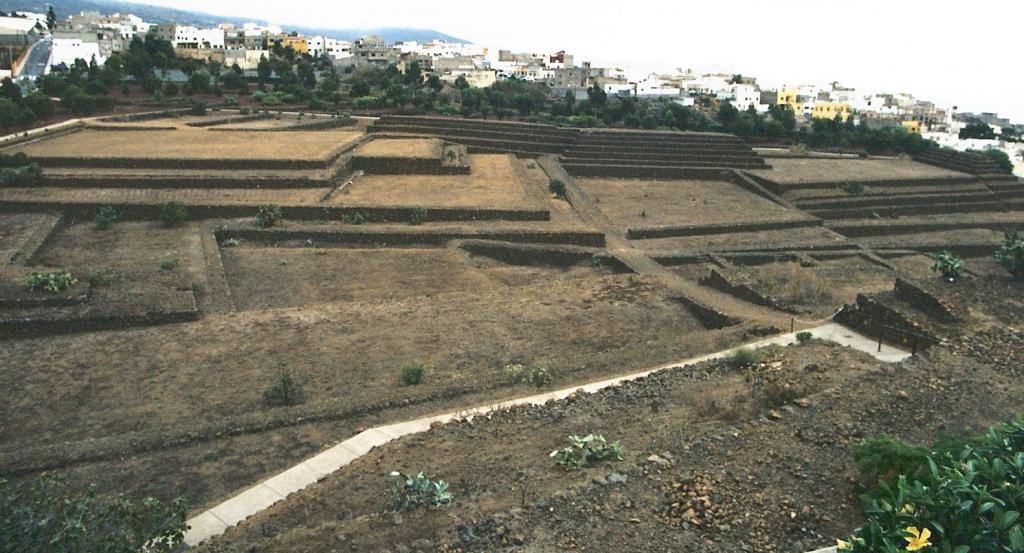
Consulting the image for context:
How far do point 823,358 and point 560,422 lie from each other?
3908 millimetres

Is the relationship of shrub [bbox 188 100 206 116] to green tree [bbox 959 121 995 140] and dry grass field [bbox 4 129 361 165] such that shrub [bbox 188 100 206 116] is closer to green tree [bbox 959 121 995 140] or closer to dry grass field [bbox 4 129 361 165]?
dry grass field [bbox 4 129 361 165]

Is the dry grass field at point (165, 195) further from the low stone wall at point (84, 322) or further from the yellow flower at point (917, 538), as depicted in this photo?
the yellow flower at point (917, 538)

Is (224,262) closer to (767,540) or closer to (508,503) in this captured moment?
(508,503)

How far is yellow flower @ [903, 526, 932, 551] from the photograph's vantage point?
144 inches

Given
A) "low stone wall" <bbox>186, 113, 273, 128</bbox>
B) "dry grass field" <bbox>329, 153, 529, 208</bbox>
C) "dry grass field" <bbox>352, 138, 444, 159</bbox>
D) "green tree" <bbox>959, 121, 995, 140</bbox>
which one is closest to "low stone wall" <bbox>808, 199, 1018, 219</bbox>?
"dry grass field" <bbox>329, 153, 529, 208</bbox>

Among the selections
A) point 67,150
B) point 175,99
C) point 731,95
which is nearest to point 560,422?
point 67,150

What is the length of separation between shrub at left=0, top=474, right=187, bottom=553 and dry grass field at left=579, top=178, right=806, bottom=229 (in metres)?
17.0

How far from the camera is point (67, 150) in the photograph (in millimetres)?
23516

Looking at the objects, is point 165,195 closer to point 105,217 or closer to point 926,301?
point 105,217

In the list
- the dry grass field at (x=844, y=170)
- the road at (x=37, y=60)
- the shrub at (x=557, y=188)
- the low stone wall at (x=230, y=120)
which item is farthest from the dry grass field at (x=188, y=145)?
the road at (x=37, y=60)

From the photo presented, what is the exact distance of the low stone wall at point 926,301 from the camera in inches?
427

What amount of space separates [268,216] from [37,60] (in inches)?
1890

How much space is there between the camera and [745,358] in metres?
9.70

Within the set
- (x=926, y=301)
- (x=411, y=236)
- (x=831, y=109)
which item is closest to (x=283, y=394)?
(x=411, y=236)
